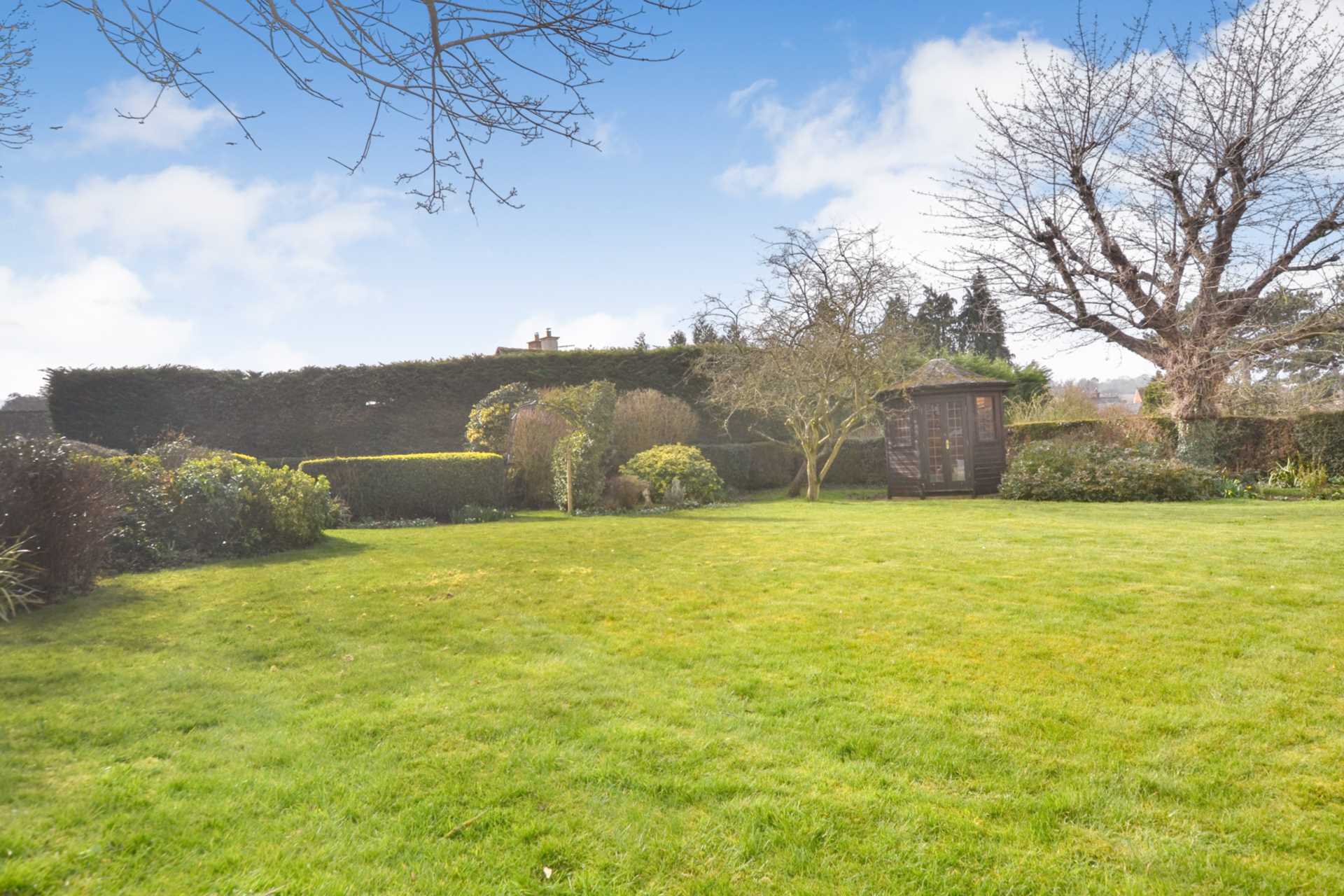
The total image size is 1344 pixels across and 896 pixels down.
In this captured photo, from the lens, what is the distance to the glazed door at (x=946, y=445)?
1639cm

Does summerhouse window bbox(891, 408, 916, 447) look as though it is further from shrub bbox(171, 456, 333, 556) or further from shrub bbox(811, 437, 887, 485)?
shrub bbox(171, 456, 333, 556)

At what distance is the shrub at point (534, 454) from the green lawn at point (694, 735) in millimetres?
7982

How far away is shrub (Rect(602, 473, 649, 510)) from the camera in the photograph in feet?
47.0

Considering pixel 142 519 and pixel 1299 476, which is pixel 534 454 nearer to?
pixel 142 519

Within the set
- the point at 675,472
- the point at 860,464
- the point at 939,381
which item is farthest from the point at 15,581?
the point at 860,464

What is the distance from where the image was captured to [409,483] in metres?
13.0

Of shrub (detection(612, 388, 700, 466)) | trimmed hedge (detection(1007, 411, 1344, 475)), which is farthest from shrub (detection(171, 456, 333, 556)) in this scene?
trimmed hedge (detection(1007, 411, 1344, 475))

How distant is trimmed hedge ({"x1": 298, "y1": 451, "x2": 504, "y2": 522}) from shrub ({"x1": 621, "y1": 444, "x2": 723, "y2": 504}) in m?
2.95

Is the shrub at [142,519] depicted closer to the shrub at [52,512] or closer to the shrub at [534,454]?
the shrub at [52,512]

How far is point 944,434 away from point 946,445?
0.82 feet

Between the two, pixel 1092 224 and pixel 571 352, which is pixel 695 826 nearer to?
pixel 1092 224

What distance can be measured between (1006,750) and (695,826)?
146 cm

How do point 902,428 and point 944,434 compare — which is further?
point 902,428

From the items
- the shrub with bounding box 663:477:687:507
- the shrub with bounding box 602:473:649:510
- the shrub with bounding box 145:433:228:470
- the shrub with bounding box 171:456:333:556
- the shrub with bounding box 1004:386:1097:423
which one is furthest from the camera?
the shrub with bounding box 1004:386:1097:423
